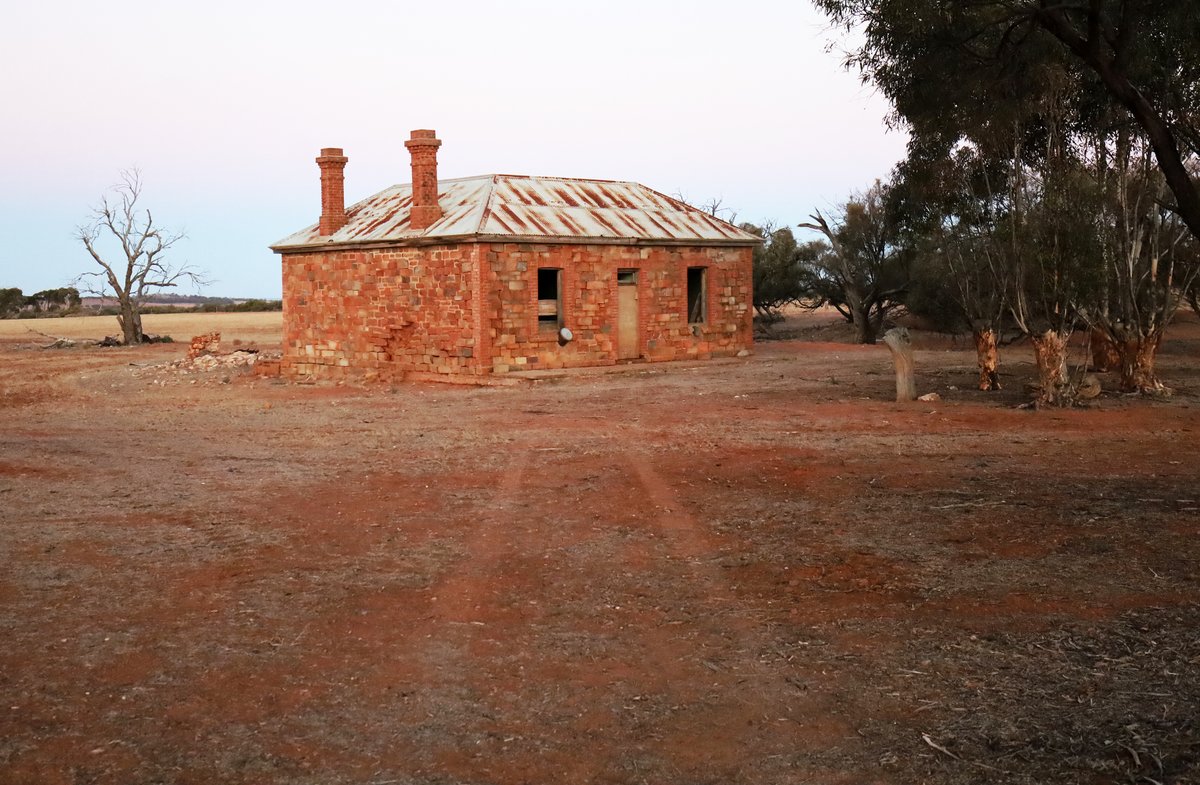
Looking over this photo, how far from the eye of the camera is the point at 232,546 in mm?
8930

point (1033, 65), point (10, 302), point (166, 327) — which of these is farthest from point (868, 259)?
point (10, 302)

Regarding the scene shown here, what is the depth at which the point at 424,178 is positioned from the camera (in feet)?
80.0

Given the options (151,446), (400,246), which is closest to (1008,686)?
(151,446)

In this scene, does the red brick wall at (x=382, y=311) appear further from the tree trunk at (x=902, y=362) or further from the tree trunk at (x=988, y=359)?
the tree trunk at (x=988, y=359)

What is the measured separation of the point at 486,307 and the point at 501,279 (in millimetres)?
692

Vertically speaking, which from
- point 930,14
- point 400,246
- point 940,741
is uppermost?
point 930,14

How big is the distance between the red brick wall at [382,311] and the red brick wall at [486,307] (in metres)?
0.03

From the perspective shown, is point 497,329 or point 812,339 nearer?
point 497,329

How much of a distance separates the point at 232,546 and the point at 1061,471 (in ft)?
26.6

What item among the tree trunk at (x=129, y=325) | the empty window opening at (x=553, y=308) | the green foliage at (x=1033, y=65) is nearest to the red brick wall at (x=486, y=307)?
the empty window opening at (x=553, y=308)

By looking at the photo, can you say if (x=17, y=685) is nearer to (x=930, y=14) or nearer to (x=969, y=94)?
(x=930, y=14)

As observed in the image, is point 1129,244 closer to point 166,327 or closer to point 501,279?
point 501,279

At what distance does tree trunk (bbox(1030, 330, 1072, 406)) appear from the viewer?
17.1 m

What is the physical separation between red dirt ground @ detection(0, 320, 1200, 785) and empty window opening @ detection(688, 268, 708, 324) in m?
12.8
